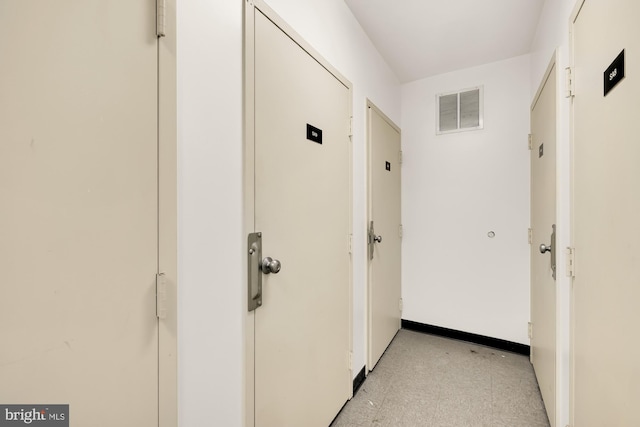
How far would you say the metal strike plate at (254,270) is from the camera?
111 cm

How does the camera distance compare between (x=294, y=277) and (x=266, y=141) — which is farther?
(x=294, y=277)

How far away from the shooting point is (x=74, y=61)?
0.65m

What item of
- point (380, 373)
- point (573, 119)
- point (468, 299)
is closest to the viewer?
point (573, 119)

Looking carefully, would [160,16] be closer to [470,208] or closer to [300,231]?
[300,231]

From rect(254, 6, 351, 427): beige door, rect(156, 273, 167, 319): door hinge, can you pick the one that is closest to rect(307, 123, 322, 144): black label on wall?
rect(254, 6, 351, 427): beige door

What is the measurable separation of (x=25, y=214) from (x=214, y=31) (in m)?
0.79

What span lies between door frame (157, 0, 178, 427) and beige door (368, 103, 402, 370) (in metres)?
1.59

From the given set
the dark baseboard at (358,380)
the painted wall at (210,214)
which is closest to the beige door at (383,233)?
the dark baseboard at (358,380)

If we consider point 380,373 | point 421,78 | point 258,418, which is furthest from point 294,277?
point 421,78

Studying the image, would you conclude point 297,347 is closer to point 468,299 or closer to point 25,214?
point 25,214

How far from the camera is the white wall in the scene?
2.55 metres

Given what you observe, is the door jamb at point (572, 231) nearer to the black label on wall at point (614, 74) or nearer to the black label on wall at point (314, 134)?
the black label on wall at point (614, 74)

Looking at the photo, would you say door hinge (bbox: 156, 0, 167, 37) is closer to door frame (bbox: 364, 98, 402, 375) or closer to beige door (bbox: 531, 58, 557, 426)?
door frame (bbox: 364, 98, 402, 375)

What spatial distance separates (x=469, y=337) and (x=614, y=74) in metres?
2.54
